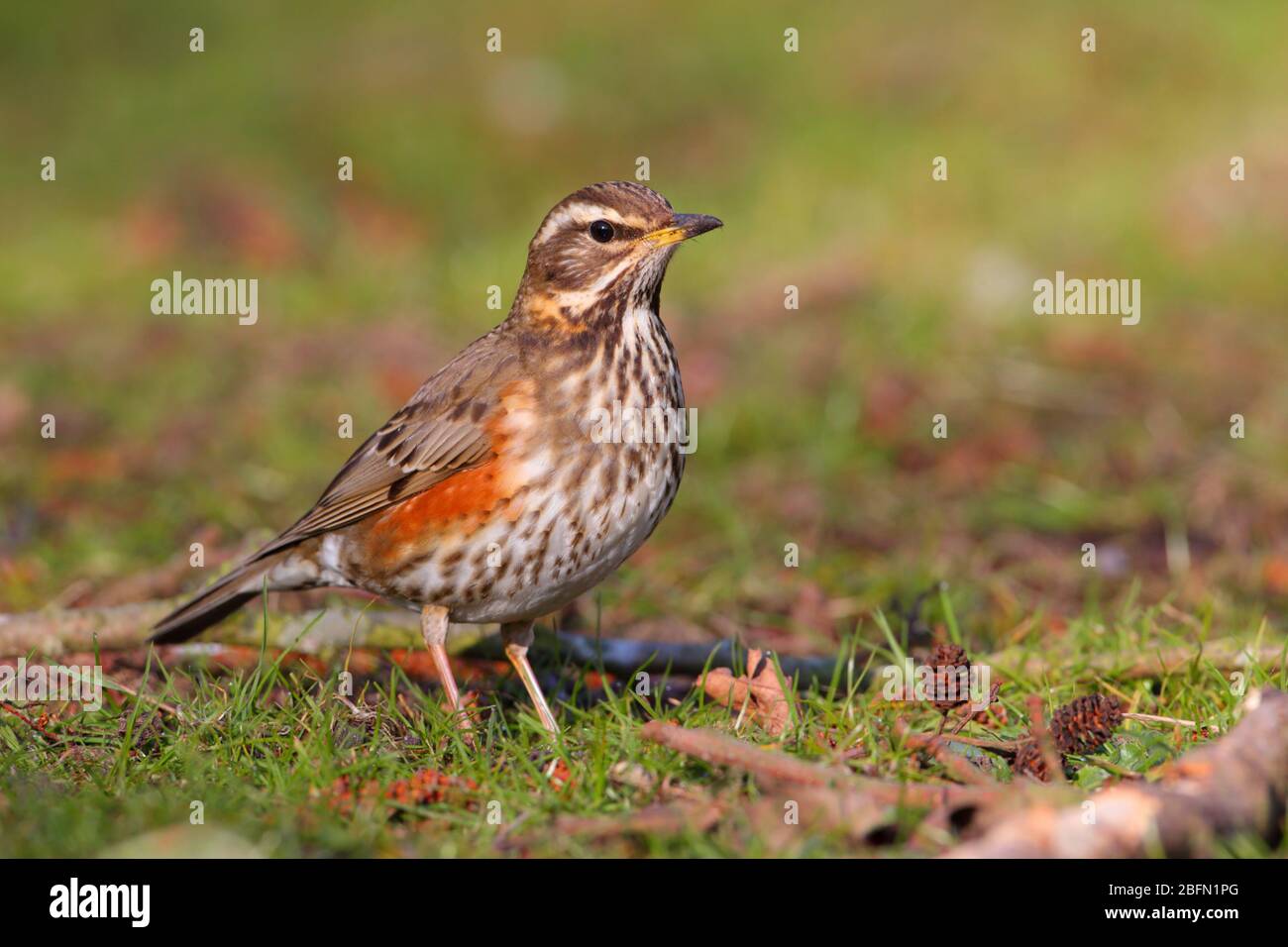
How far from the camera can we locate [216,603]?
6230 mm

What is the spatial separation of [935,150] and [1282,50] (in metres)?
4.53

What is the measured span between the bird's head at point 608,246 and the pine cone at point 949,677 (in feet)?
5.94

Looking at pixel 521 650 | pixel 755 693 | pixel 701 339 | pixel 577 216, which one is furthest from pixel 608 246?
pixel 701 339

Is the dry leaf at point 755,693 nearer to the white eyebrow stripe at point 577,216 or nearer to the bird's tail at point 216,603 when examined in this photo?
the white eyebrow stripe at point 577,216

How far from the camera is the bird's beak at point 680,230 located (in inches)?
234

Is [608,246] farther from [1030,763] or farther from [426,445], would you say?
[1030,763]

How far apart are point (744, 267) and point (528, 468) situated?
7814mm

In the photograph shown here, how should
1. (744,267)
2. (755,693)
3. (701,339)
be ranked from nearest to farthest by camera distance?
1. (755,693)
2. (701,339)
3. (744,267)

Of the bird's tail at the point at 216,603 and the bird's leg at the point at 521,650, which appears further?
the bird's tail at the point at 216,603

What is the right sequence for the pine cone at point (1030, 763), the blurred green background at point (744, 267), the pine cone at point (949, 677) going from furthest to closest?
the blurred green background at point (744, 267) < the pine cone at point (949, 677) < the pine cone at point (1030, 763)

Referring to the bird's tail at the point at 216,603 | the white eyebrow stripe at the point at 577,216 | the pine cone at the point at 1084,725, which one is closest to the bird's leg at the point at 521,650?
the bird's tail at the point at 216,603

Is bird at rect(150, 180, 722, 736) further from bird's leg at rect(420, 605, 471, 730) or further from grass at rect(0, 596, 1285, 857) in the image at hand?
grass at rect(0, 596, 1285, 857)

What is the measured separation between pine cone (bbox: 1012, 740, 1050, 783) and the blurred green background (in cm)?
190
